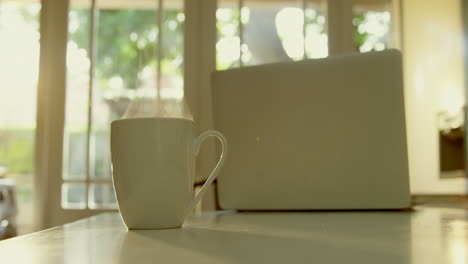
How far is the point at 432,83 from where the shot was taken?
273 cm

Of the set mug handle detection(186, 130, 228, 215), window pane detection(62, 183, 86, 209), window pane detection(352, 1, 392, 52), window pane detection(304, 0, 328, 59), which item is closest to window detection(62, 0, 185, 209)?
window pane detection(62, 183, 86, 209)

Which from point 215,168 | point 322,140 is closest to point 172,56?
point 322,140

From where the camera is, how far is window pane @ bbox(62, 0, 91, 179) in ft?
7.45

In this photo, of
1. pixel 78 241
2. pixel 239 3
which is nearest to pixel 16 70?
pixel 239 3

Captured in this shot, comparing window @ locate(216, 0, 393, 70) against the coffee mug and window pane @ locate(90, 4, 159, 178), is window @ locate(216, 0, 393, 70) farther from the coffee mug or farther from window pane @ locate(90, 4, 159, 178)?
the coffee mug

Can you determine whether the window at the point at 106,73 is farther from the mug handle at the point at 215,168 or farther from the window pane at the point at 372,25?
the mug handle at the point at 215,168

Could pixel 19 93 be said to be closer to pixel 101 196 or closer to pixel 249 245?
pixel 101 196

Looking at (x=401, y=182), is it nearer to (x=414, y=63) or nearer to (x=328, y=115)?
(x=328, y=115)

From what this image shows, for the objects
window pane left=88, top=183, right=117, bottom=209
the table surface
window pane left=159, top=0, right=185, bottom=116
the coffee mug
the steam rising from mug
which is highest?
window pane left=159, top=0, right=185, bottom=116

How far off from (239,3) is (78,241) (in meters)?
2.03

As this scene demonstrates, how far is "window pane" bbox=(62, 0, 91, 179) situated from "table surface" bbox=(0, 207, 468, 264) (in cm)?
184

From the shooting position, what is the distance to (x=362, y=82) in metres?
0.84

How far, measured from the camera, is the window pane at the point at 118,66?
232cm

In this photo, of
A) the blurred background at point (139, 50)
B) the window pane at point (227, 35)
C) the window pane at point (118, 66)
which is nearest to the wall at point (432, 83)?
the blurred background at point (139, 50)
